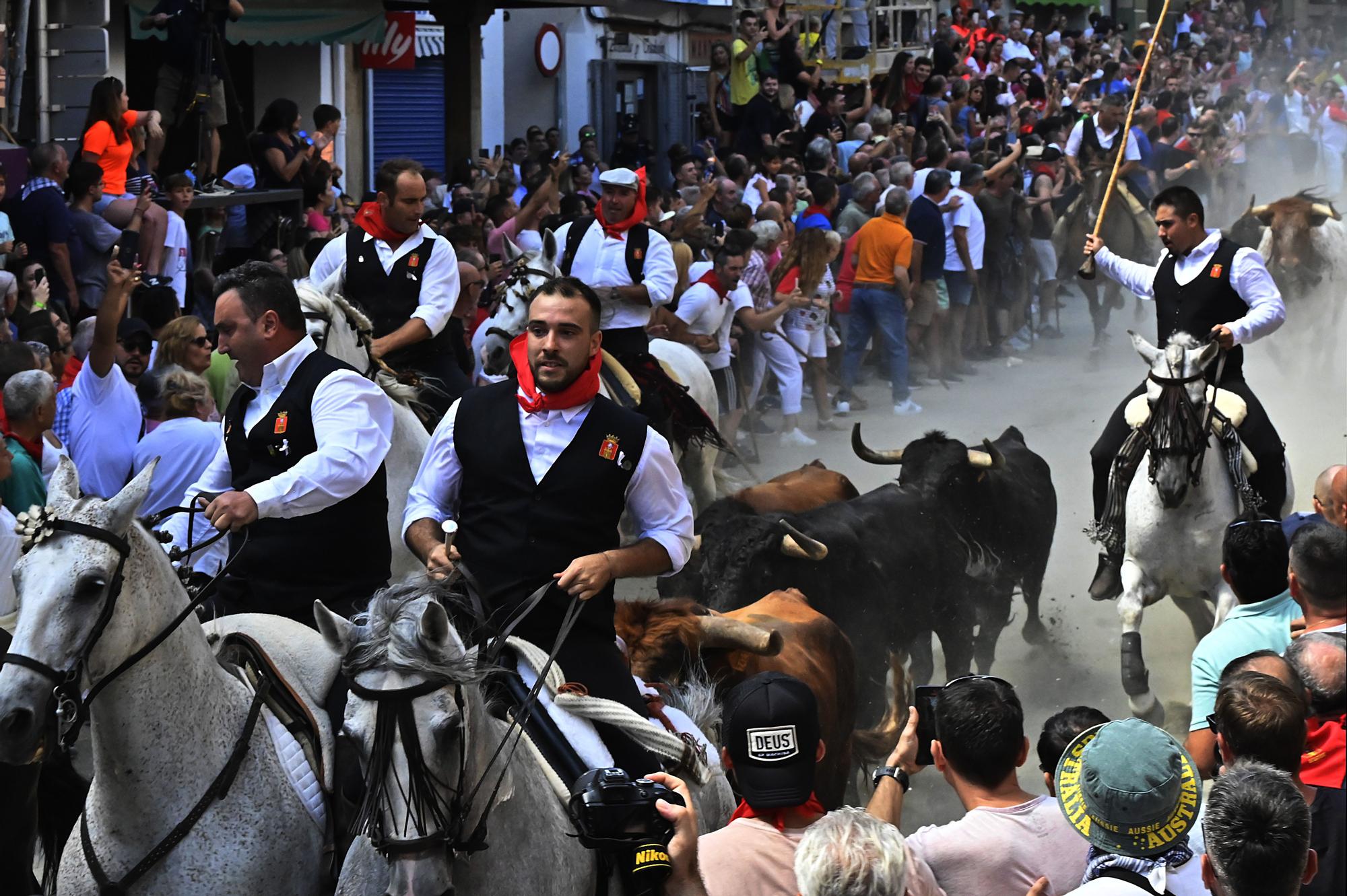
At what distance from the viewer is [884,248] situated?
51.8 ft

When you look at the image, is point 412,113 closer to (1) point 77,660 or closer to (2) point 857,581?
(2) point 857,581

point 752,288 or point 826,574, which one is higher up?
point 752,288

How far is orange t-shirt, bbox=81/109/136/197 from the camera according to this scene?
10953 millimetres

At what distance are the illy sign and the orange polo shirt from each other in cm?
606

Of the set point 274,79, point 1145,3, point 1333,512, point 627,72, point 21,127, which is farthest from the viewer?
point 1145,3

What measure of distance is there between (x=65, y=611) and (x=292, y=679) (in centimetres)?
101

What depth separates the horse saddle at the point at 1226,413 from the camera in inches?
347

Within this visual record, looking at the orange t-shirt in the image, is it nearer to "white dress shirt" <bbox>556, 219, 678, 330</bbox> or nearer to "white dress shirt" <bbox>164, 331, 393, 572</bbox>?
"white dress shirt" <bbox>556, 219, 678, 330</bbox>

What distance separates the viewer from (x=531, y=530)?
14.8 feet

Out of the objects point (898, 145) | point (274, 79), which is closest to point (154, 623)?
point (274, 79)

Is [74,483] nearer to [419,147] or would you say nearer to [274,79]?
[274,79]

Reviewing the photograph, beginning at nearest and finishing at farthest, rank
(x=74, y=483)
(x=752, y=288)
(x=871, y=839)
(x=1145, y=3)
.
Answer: (x=871, y=839) < (x=74, y=483) < (x=752, y=288) < (x=1145, y=3)

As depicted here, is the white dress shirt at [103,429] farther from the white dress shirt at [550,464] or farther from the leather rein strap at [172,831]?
the leather rein strap at [172,831]

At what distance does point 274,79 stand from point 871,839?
1557 centimetres
